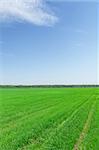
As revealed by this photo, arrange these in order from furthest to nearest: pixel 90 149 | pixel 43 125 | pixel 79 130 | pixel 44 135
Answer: pixel 43 125 → pixel 79 130 → pixel 44 135 → pixel 90 149

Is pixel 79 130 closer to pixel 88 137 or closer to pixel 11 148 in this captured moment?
pixel 88 137

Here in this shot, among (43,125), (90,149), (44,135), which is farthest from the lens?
(43,125)

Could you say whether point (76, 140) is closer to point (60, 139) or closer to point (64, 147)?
point (60, 139)

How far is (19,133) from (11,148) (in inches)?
136

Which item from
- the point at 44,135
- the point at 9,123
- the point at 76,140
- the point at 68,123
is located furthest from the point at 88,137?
the point at 9,123

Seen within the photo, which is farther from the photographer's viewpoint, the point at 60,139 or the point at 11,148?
the point at 60,139

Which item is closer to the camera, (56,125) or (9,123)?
(56,125)

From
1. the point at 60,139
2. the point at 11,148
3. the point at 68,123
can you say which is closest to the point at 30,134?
the point at 60,139

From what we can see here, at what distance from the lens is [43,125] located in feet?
61.8

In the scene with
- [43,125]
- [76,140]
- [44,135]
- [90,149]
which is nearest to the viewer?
[90,149]

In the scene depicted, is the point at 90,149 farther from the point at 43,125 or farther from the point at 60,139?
the point at 43,125

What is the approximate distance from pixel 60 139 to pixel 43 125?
4518mm

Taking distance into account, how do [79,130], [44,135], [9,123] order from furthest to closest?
[9,123] → [79,130] → [44,135]

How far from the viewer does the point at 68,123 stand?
64.7 feet
